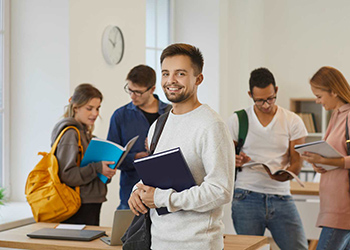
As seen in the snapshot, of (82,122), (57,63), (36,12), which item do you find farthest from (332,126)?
(36,12)

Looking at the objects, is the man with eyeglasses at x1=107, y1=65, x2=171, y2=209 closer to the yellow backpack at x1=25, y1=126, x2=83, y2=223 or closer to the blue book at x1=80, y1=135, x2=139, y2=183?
the blue book at x1=80, y1=135, x2=139, y2=183

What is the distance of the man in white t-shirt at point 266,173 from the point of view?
3094mm

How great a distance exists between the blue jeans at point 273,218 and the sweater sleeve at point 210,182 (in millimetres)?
1365

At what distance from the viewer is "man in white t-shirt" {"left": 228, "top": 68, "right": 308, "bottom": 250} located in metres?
3.09

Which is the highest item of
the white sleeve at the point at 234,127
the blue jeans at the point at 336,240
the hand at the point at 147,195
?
the white sleeve at the point at 234,127

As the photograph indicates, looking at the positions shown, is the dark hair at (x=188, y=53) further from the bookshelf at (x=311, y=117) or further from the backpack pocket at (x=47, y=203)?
the bookshelf at (x=311, y=117)

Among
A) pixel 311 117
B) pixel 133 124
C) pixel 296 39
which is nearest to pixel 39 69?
pixel 133 124

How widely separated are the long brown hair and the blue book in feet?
3.78

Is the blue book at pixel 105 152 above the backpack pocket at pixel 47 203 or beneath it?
above

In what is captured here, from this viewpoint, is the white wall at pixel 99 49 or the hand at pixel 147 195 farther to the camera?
the white wall at pixel 99 49

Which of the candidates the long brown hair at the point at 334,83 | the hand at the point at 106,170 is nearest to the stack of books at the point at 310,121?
the long brown hair at the point at 334,83

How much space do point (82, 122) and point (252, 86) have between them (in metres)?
1.10

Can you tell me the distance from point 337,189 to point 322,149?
0.23 metres

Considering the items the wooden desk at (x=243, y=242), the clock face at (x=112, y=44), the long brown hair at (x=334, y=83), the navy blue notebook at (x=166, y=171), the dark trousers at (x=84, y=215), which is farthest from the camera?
the clock face at (x=112, y=44)
